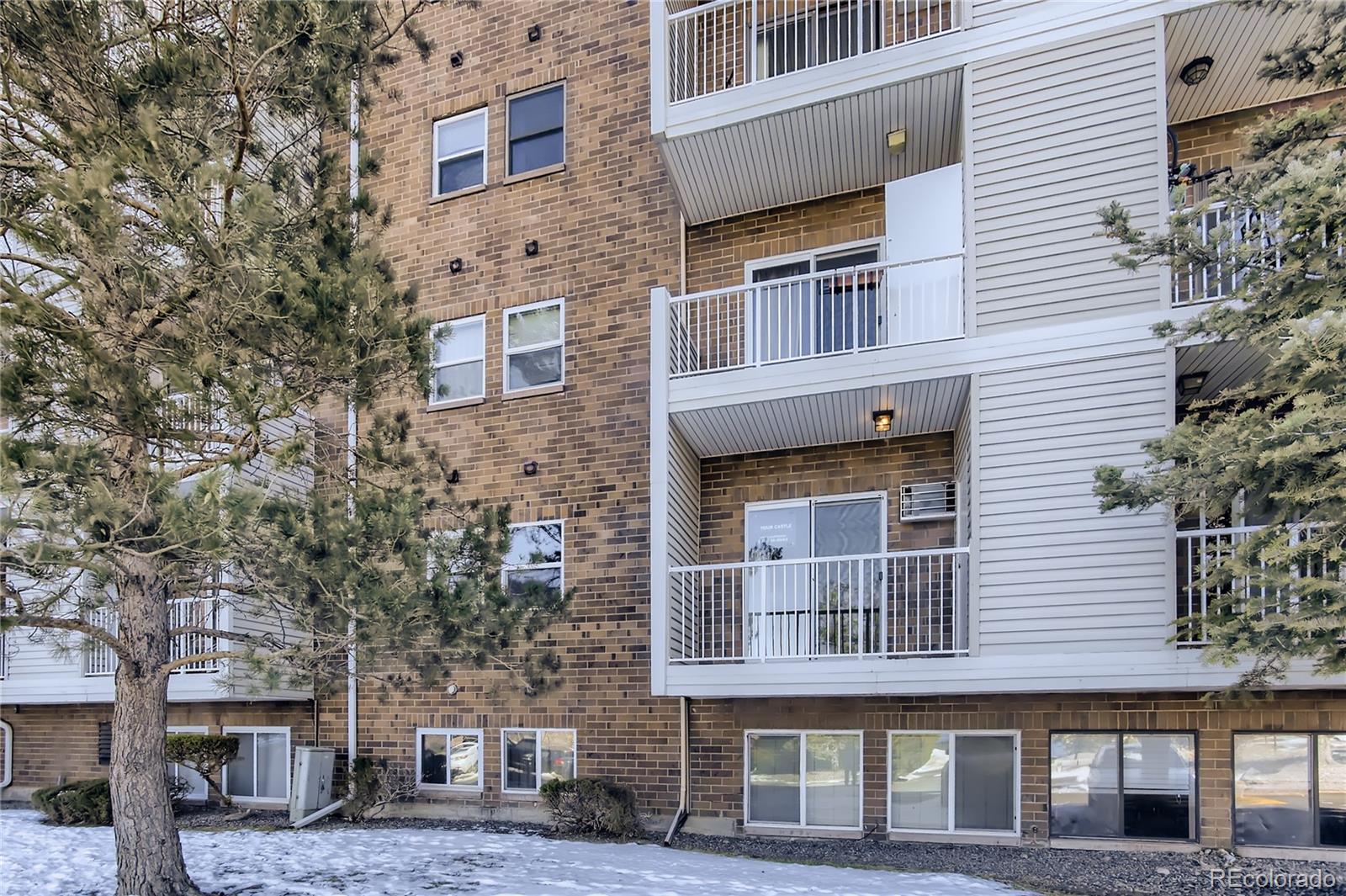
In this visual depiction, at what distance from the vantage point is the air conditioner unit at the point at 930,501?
8969 millimetres

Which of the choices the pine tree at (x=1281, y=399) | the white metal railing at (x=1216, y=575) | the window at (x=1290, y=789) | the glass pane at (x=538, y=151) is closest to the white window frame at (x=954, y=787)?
the window at (x=1290, y=789)

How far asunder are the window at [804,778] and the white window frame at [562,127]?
24.9ft

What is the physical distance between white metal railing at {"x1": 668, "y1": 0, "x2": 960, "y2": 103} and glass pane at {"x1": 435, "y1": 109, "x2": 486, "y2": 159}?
317 cm

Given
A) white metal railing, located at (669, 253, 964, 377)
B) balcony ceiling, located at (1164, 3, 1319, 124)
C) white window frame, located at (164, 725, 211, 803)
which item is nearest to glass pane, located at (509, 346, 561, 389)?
white metal railing, located at (669, 253, 964, 377)

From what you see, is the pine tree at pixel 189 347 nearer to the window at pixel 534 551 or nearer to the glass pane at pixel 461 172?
the window at pixel 534 551

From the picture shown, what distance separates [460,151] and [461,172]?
0.97 ft

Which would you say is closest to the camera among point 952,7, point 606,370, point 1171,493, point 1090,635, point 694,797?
point 1171,493

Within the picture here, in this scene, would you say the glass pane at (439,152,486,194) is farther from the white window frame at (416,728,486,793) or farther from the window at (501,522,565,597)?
the white window frame at (416,728,486,793)

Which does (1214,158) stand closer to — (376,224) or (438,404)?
(376,224)

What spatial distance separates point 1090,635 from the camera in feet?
23.7

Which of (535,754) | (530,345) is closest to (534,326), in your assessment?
(530,345)

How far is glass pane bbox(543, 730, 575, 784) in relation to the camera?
9828 mm

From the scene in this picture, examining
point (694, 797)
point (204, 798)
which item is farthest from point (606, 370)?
point (204, 798)

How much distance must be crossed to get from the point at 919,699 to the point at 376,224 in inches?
278
